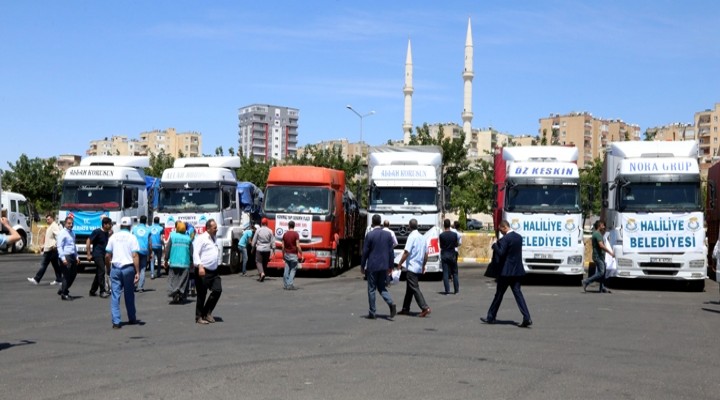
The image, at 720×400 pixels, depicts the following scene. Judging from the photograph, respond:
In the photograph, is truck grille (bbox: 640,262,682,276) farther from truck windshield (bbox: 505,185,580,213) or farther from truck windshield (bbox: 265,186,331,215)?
truck windshield (bbox: 265,186,331,215)

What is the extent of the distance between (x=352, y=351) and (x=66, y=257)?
9.02 metres

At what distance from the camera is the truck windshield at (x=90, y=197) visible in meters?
26.8

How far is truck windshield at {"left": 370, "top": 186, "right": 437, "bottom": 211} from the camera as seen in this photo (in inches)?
1020

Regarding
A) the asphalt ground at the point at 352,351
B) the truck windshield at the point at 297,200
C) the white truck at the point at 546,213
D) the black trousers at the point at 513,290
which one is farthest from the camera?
the truck windshield at the point at 297,200

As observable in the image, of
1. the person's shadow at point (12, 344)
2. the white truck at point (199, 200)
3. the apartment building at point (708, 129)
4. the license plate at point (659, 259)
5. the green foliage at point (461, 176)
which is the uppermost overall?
the apartment building at point (708, 129)

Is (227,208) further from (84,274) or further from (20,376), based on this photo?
(20,376)

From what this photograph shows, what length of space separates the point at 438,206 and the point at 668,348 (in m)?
14.3

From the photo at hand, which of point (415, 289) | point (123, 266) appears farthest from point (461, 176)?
point (123, 266)

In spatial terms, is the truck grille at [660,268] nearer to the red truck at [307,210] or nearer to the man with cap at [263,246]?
the red truck at [307,210]

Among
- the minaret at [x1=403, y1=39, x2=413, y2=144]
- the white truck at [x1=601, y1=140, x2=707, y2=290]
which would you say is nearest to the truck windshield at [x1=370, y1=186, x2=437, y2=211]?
the white truck at [x1=601, y1=140, x2=707, y2=290]

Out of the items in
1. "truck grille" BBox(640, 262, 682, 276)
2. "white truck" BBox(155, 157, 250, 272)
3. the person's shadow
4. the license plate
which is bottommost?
the person's shadow

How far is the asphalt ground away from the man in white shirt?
0.31 m

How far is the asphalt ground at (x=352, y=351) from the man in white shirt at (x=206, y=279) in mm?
313

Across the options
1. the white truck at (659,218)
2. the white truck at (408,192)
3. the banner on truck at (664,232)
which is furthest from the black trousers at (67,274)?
the banner on truck at (664,232)
